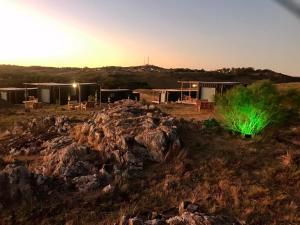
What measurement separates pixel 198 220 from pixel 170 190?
135 inches

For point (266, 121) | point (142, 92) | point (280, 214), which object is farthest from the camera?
point (142, 92)

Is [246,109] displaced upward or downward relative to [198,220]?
upward

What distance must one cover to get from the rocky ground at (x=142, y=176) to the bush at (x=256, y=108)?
0.99 m

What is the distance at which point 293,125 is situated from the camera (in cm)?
2506

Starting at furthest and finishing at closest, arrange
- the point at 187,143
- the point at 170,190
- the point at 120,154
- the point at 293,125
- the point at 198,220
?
the point at 293,125 → the point at 187,143 → the point at 120,154 → the point at 170,190 → the point at 198,220

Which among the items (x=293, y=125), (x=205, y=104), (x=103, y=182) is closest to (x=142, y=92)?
(x=205, y=104)

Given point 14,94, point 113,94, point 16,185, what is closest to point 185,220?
point 16,185

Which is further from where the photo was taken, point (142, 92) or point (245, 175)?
point (142, 92)

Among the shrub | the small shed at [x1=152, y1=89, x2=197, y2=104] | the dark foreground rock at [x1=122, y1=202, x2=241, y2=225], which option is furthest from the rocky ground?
the small shed at [x1=152, y1=89, x2=197, y2=104]

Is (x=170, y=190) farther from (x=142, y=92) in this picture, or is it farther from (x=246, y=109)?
(x=142, y=92)

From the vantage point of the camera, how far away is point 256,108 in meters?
23.3

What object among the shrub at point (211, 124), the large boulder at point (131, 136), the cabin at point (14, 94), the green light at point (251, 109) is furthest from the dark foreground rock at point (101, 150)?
the cabin at point (14, 94)

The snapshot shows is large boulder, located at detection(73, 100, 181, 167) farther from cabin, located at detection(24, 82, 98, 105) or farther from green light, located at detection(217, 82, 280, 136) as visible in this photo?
cabin, located at detection(24, 82, 98, 105)

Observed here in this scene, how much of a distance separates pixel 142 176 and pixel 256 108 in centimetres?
847
